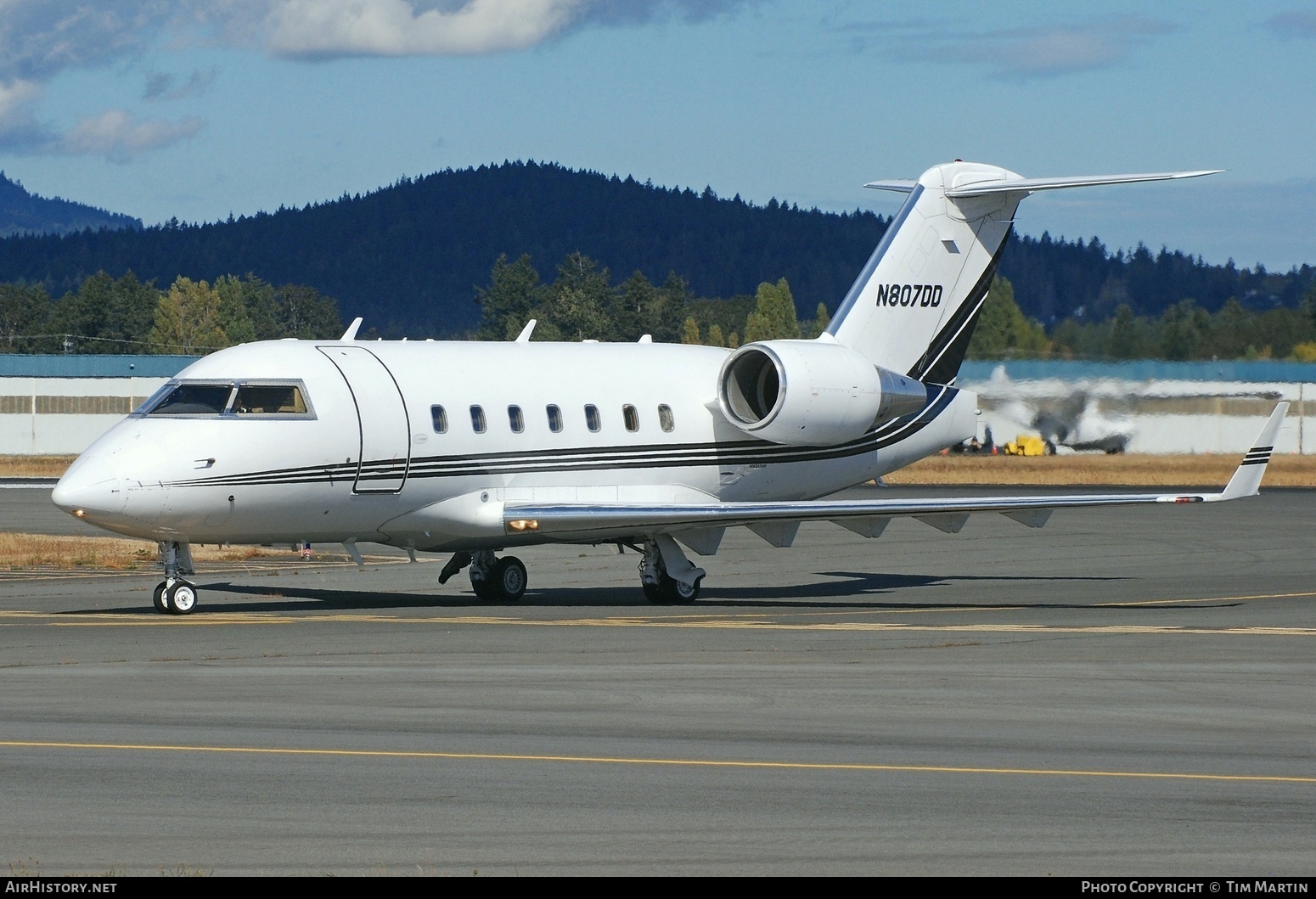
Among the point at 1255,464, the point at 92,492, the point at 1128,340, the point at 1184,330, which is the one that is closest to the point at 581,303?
the point at 1128,340

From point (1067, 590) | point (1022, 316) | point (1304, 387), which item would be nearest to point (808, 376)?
point (1067, 590)

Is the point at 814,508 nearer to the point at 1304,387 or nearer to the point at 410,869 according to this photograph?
the point at 410,869

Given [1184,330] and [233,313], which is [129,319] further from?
[1184,330]

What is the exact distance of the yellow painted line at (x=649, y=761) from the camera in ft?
36.3

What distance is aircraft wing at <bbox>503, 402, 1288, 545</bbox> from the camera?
2291cm

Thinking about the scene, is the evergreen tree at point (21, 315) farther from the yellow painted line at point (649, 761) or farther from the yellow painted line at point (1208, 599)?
the yellow painted line at point (649, 761)

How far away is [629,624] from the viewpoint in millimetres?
21719

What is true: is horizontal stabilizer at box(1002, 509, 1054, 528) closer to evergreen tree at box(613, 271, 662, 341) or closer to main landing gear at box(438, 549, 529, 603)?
main landing gear at box(438, 549, 529, 603)

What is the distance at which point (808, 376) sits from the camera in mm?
26047

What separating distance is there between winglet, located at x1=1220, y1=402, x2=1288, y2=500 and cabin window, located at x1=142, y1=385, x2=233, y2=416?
12.5 meters

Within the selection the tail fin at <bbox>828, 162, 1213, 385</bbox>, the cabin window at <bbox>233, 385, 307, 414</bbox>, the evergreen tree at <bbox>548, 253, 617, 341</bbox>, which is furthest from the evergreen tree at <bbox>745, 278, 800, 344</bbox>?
the cabin window at <bbox>233, 385, 307, 414</bbox>

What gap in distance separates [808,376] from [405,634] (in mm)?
8361

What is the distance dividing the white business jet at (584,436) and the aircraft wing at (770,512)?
0.04 meters

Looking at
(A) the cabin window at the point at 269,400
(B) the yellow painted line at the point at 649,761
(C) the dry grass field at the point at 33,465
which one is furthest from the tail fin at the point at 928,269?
(C) the dry grass field at the point at 33,465
